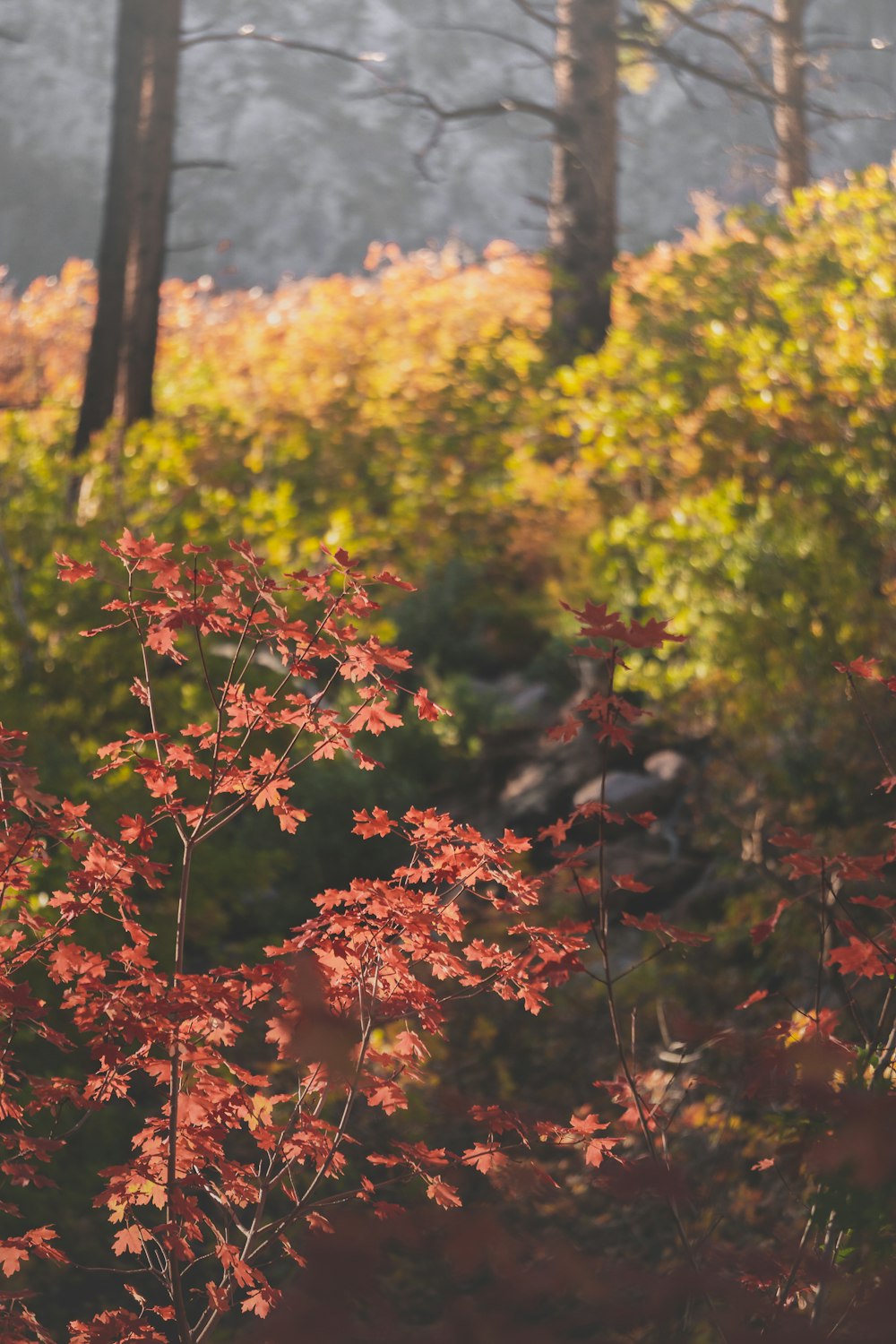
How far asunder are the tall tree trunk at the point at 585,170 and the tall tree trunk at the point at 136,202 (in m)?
3.12

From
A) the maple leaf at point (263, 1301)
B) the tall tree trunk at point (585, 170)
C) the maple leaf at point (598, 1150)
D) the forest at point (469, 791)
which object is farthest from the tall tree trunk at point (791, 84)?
the maple leaf at point (263, 1301)

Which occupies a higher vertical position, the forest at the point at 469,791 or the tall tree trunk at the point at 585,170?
the tall tree trunk at the point at 585,170

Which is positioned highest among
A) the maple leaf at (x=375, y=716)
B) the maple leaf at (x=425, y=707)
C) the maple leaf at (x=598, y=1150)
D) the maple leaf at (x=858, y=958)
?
the maple leaf at (x=425, y=707)

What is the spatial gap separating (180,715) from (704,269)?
214 inches

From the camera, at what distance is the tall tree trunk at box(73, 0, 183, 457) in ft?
33.2

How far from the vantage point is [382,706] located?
2.62 meters

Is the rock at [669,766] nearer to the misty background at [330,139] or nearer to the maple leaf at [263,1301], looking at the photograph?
the maple leaf at [263,1301]

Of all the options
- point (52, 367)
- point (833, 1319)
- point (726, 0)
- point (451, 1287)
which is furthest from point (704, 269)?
point (52, 367)

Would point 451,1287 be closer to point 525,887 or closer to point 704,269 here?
point 525,887

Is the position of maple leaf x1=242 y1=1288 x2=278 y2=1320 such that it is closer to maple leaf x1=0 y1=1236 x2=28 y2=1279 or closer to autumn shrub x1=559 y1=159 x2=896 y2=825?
maple leaf x1=0 y1=1236 x2=28 y2=1279

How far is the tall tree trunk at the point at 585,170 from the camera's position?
34.1 feet

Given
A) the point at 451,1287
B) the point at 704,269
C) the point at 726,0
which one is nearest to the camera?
the point at 451,1287

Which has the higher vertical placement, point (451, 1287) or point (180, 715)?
point (180, 715)

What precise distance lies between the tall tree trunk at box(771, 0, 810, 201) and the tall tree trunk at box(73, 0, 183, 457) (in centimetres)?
600
